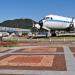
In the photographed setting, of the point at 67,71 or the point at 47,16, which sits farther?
the point at 47,16

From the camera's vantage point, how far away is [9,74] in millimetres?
14047

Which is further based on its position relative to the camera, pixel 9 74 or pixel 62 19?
pixel 62 19

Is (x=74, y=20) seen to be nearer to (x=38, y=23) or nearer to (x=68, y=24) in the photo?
(x=68, y=24)

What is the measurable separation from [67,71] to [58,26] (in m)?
47.2

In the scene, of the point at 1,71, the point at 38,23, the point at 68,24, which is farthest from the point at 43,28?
the point at 1,71

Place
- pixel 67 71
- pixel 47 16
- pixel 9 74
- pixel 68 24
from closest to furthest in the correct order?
pixel 9 74 < pixel 67 71 < pixel 47 16 < pixel 68 24

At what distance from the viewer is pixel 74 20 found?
6788cm

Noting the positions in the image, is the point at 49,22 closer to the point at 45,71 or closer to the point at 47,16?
the point at 47,16

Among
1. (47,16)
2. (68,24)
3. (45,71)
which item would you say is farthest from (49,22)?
(45,71)

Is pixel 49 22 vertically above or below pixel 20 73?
above

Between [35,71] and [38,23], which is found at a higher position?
[38,23]

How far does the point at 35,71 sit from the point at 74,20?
54085mm

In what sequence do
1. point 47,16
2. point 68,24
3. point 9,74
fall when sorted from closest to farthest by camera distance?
point 9,74, point 47,16, point 68,24

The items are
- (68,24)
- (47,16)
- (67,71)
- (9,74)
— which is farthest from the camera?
(68,24)
